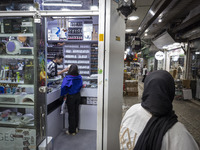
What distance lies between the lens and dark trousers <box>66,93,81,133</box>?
3.30m

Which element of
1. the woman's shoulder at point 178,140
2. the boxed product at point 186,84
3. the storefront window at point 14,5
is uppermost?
the storefront window at point 14,5

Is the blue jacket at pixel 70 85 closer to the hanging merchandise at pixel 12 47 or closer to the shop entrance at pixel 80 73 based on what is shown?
the shop entrance at pixel 80 73

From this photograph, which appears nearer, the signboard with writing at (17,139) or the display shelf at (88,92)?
the signboard with writing at (17,139)

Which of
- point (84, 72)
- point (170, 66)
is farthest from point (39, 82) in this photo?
point (170, 66)

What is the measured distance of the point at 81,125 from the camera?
12.0ft

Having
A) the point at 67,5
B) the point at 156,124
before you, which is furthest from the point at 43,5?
the point at 156,124

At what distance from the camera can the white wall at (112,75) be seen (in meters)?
1.90

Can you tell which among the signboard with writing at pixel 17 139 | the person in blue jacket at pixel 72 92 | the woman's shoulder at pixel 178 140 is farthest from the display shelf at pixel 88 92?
the woman's shoulder at pixel 178 140

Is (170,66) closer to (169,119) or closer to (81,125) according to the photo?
(81,125)

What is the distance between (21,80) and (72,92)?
1331 millimetres

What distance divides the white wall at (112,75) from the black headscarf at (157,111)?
99 centimetres

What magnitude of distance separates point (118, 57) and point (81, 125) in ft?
7.86

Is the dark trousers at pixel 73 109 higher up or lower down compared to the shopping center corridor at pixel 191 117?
higher up

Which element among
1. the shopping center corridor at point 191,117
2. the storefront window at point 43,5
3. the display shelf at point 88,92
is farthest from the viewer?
the shopping center corridor at point 191,117
